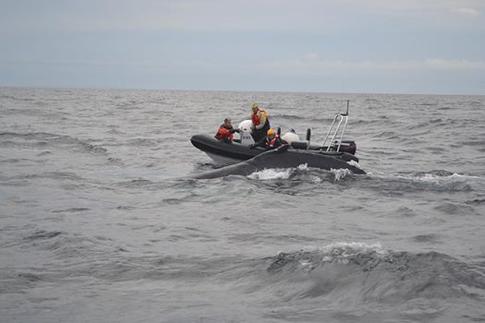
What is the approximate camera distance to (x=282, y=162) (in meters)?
17.1

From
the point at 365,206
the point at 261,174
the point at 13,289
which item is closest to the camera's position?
the point at 13,289

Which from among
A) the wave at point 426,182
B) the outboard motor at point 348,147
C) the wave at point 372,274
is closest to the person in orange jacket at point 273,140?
the outboard motor at point 348,147

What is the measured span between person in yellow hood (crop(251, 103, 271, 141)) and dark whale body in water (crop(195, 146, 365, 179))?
2197mm

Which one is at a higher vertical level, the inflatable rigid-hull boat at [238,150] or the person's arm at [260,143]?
the person's arm at [260,143]

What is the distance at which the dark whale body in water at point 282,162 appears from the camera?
17.0 meters

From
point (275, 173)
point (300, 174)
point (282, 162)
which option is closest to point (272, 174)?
point (275, 173)

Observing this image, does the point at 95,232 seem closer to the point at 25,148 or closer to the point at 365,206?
the point at 365,206

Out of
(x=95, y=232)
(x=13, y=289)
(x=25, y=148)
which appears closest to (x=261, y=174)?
(x=95, y=232)

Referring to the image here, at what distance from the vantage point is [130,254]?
30.1 feet

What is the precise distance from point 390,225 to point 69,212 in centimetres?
610

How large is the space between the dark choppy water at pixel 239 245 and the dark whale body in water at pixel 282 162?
0.94 feet

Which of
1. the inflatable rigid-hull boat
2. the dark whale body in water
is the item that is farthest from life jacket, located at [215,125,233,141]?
the dark whale body in water

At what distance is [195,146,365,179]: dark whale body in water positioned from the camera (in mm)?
17031

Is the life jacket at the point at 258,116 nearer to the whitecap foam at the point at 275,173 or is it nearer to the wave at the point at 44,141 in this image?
the whitecap foam at the point at 275,173
